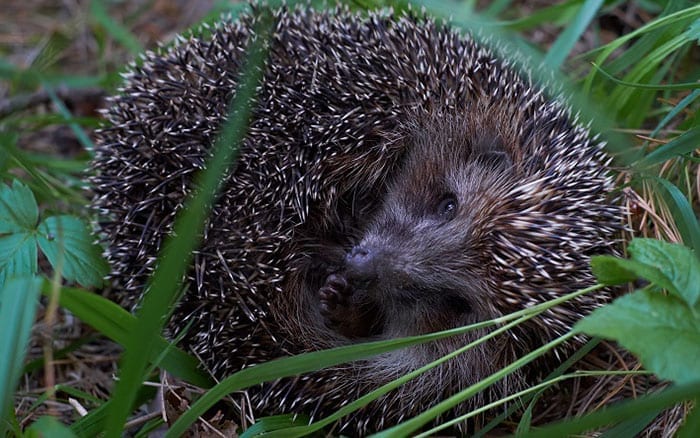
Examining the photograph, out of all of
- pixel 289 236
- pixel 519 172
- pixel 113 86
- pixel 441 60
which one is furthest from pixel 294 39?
pixel 113 86

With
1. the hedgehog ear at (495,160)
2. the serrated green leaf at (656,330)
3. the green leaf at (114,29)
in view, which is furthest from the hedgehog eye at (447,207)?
the green leaf at (114,29)

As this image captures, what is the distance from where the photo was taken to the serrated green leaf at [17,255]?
2928mm

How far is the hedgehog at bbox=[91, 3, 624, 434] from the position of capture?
309 centimetres

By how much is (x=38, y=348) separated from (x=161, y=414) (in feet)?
2.97

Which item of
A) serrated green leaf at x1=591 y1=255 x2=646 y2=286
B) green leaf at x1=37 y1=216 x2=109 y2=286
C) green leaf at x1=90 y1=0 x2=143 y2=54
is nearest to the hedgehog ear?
serrated green leaf at x1=591 y1=255 x2=646 y2=286

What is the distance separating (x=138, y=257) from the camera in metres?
3.25

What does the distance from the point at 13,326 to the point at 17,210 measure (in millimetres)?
1139

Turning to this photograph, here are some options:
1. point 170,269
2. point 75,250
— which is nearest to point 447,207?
point 75,250

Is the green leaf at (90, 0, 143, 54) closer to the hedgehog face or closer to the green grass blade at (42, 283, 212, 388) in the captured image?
the hedgehog face

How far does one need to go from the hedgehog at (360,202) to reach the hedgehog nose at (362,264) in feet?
0.05

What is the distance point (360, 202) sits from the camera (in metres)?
3.56

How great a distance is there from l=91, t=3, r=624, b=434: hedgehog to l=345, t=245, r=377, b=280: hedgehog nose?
0.01 meters

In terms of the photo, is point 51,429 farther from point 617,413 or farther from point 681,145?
point 681,145

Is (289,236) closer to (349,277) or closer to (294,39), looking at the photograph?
(349,277)
